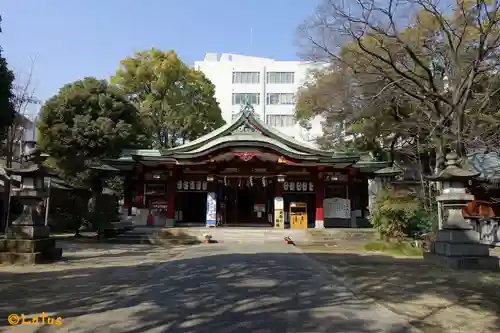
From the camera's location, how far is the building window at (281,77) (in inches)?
2367

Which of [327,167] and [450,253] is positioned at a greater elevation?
[327,167]

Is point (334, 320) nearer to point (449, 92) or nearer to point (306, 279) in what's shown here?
point (306, 279)

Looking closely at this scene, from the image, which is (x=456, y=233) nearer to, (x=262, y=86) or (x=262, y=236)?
(x=262, y=236)

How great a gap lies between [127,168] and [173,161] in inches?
148

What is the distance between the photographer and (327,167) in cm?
2609

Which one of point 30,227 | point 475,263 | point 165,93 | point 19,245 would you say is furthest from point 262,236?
point 165,93

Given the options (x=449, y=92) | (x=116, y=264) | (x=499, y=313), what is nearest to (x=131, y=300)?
(x=116, y=264)

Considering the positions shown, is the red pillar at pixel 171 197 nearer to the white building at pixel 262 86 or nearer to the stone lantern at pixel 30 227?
the stone lantern at pixel 30 227

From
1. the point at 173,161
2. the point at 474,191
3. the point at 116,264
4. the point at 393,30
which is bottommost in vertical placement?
the point at 116,264

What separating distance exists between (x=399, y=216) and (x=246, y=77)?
153ft

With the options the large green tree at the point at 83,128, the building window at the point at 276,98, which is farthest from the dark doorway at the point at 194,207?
the building window at the point at 276,98

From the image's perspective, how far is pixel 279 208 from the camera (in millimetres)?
25172

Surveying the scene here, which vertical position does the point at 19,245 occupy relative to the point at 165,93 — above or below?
below

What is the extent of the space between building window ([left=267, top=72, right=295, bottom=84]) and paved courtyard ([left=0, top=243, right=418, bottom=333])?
50.6 metres
